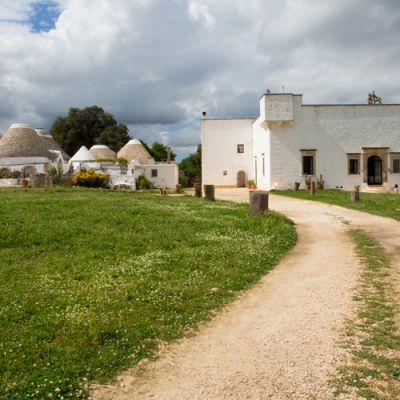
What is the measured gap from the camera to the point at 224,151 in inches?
1363

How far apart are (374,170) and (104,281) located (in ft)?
85.8

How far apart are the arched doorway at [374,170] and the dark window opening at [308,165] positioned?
4.03 metres

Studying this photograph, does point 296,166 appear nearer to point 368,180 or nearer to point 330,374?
point 368,180

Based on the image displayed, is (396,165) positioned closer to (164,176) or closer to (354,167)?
(354,167)

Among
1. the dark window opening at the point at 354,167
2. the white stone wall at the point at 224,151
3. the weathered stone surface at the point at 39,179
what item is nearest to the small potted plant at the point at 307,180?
the dark window opening at the point at 354,167

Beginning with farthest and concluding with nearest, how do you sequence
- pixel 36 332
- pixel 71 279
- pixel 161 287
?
pixel 71 279
pixel 161 287
pixel 36 332

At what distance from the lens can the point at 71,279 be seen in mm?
6559

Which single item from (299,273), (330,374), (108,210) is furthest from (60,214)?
(330,374)

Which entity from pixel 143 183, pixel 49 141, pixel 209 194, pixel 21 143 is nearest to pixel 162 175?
pixel 143 183

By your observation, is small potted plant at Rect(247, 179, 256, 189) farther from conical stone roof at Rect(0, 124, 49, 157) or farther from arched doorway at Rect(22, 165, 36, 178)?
conical stone roof at Rect(0, 124, 49, 157)

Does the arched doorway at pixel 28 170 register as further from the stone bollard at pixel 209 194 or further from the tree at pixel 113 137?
the tree at pixel 113 137

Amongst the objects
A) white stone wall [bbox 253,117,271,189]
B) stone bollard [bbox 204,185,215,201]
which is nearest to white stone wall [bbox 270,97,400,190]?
white stone wall [bbox 253,117,271,189]

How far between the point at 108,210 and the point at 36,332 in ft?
27.1

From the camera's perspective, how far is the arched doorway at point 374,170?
28.3 m
